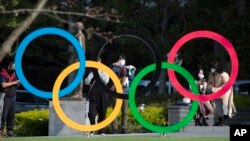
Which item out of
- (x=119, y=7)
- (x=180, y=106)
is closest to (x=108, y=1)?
(x=119, y=7)

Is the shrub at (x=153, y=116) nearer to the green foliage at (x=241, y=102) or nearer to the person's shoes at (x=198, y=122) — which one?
the person's shoes at (x=198, y=122)

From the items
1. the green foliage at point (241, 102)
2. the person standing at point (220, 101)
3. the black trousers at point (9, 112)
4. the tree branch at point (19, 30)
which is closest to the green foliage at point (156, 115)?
the person standing at point (220, 101)

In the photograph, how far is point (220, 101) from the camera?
2498 cm

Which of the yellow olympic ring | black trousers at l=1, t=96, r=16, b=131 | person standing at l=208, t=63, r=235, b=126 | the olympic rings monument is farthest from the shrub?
the yellow olympic ring

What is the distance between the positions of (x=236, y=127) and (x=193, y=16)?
73.2ft

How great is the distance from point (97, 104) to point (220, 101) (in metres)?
4.78

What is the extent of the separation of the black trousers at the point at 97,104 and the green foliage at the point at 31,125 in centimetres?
202

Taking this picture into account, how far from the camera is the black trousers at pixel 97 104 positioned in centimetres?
A: 2167

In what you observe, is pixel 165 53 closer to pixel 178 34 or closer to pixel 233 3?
pixel 178 34

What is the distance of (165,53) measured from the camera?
34.9m

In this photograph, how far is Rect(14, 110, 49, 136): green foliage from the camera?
23.0 metres

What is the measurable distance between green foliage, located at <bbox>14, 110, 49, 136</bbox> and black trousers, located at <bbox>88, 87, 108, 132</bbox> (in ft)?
6.62

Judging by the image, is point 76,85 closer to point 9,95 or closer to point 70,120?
point 70,120

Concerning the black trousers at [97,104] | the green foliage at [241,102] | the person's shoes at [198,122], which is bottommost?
the person's shoes at [198,122]
